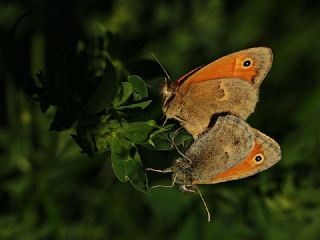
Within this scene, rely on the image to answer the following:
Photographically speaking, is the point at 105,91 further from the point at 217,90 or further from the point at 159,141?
the point at 217,90

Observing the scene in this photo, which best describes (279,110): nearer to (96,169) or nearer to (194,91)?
(96,169)

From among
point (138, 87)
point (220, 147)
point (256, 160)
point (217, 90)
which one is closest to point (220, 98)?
point (217, 90)

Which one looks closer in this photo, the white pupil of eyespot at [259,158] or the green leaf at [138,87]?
the green leaf at [138,87]

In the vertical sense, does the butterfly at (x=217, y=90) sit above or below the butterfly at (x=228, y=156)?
above

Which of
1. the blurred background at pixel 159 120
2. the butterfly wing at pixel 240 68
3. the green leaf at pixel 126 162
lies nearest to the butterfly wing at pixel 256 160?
the butterfly wing at pixel 240 68

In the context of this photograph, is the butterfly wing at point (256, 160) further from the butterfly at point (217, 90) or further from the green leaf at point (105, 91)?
the green leaf at point (105, 91)

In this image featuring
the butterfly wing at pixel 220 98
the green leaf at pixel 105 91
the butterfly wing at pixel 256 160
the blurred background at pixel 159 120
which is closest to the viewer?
the green leaf at pixel 105 91
